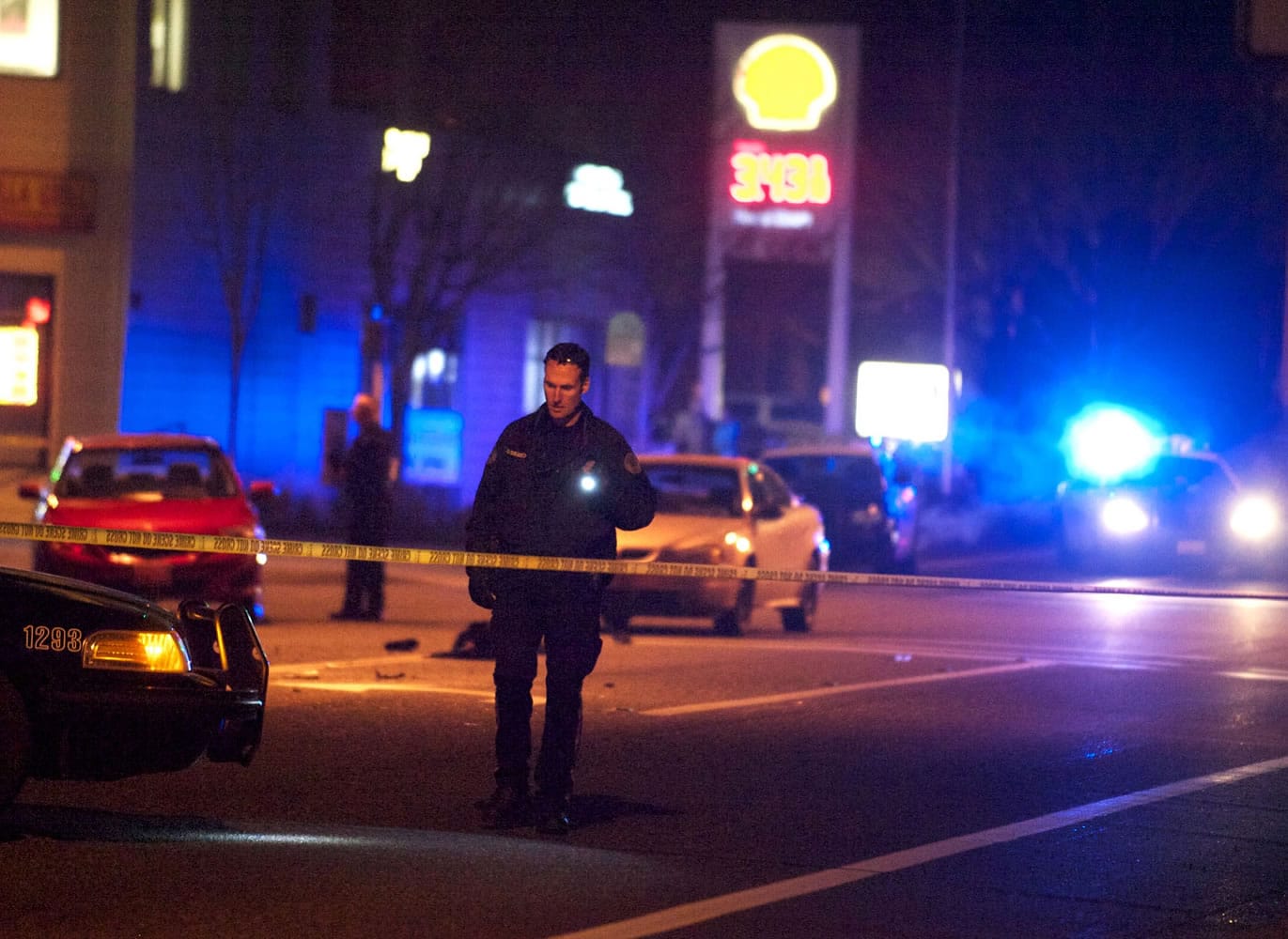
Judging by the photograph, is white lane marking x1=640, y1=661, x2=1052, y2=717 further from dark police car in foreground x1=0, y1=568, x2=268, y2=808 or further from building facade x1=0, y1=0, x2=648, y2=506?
building facade x1=0, y1=0, x2=648, y2=506

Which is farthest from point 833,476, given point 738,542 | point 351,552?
point 351,552

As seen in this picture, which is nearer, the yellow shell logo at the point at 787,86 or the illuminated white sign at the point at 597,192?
the illuminated white sign at the point at 597,192

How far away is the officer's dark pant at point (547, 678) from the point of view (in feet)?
25.2

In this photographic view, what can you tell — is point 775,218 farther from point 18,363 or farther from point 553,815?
point 553,815

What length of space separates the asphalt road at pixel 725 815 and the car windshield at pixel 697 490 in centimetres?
267

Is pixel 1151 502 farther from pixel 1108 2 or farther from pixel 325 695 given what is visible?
pixel 1108 2

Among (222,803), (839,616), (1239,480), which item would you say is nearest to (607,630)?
(839,616)

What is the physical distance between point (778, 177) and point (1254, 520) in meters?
15.5

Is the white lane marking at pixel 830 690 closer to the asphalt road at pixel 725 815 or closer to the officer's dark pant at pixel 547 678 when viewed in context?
the asphalt road at pixel 725 815

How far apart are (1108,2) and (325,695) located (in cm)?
3534

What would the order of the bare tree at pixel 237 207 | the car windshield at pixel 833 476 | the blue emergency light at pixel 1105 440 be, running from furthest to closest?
the blue emergency light at pixel 1105 440 → the bare tree at pixel 237 207 → the car windshield at pixel 833 476

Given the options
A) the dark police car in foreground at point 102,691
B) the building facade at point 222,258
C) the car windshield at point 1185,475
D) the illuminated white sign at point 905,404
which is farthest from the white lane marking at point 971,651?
the illuminated white sign at point 905,404

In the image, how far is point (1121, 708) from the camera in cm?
1211

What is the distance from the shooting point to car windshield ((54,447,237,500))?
16.6 metres
